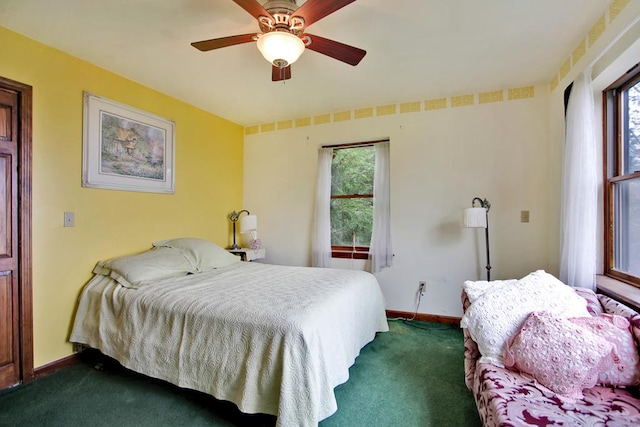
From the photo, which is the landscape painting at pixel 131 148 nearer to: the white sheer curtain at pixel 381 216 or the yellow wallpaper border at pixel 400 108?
the yellow wallpaper border at pixel 400 108

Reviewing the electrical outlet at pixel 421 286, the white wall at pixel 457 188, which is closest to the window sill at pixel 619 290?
the white wall at pixel 457 188

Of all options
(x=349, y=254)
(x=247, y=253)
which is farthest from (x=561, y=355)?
(x=247, y=253)

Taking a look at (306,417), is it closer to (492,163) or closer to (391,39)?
(391,39)

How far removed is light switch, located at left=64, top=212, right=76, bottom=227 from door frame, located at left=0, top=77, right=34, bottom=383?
0.75 ft

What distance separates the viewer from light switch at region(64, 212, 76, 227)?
7.67 feet

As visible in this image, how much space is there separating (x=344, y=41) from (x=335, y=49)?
1.37 feet

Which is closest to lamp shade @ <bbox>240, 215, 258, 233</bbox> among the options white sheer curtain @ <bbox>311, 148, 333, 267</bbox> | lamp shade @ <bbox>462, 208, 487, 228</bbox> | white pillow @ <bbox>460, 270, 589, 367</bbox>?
white sheer curtain @ <bbox>311, 148, 333, 267</bbox>

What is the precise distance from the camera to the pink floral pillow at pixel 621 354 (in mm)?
1298

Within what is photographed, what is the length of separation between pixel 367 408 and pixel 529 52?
2.91 metres

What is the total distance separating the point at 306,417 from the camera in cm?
143

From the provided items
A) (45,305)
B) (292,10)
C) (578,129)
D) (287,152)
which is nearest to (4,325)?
(45,305)

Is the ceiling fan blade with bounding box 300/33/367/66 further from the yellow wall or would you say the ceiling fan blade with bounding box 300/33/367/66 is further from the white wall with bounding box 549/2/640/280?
the yellow wall

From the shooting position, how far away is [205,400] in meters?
1.88

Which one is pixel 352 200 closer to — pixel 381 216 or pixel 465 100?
pixel 381 216
